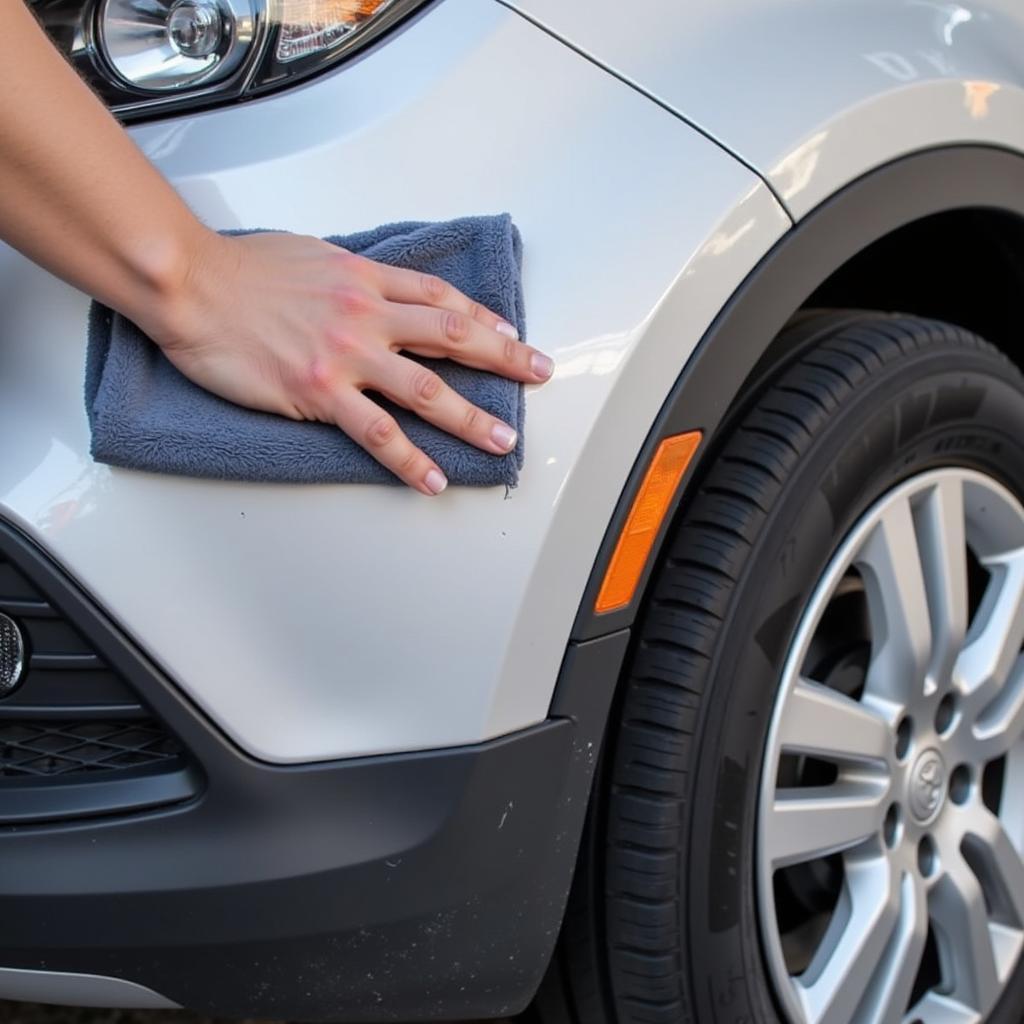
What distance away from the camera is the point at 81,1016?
6.40ft

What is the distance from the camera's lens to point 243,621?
114 cm

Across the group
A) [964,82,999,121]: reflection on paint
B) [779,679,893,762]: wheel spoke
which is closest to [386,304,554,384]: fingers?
[779,679,893,762]: wheel spoke

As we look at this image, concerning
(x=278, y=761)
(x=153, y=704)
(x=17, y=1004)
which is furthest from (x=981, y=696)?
(x=17, y=1004)

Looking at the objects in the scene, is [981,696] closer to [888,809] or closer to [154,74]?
[888,809]

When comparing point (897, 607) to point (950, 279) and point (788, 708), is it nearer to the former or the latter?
point (788, 708)

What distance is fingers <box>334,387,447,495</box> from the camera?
111cm

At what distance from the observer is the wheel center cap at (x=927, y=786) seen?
5.37 feet

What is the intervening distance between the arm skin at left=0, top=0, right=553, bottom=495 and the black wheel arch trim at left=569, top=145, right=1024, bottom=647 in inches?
6.6

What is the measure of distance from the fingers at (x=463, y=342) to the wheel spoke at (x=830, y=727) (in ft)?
1.72

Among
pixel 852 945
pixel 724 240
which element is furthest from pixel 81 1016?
pixel 724 240

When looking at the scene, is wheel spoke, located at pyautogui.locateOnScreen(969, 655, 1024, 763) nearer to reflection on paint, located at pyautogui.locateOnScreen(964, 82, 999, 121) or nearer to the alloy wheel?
the alloy wheel

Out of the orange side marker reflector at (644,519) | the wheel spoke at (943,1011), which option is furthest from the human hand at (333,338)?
the wheel spoke at (943,1011)

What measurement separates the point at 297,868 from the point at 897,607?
2.55 ft

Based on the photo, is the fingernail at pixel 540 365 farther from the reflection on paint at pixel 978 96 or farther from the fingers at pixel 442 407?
the reflection on paint at pixel 978 96
